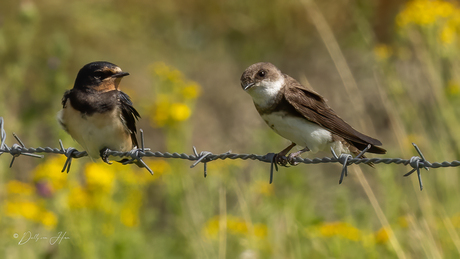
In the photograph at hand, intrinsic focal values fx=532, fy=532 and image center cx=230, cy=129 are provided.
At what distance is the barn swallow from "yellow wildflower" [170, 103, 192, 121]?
1.21 meters

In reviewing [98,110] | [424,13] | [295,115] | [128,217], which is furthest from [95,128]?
[424,13]

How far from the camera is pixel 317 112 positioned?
3.17 metres

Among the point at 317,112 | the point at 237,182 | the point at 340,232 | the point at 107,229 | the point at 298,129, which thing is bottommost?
the point at 107,229

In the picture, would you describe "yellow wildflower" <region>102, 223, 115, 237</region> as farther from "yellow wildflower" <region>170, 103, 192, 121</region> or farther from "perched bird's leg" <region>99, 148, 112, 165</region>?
"perched bird's leg" <region>99, 148, 112, 165</region>

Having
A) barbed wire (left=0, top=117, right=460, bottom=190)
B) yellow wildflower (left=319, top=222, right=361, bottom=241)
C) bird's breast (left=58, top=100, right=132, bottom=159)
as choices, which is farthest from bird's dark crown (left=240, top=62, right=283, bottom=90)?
yellow wildflower (left=319, top=222, right=361, bottom=241)

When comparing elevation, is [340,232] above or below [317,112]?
below

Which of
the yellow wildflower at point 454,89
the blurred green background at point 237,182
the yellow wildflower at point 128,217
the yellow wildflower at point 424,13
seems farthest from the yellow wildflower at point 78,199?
the yellow wildflower at point 454,89

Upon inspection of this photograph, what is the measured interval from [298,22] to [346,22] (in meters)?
0.89

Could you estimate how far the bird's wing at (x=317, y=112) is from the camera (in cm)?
310

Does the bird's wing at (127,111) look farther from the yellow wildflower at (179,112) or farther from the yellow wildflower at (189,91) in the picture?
the yellow wildflower at (189,91)

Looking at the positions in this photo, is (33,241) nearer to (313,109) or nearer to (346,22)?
(313,109)

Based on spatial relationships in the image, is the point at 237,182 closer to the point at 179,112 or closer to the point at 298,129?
the point at 179,112

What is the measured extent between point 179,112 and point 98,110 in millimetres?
1400

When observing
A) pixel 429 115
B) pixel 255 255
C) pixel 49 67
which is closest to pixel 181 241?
pixel 255 255
